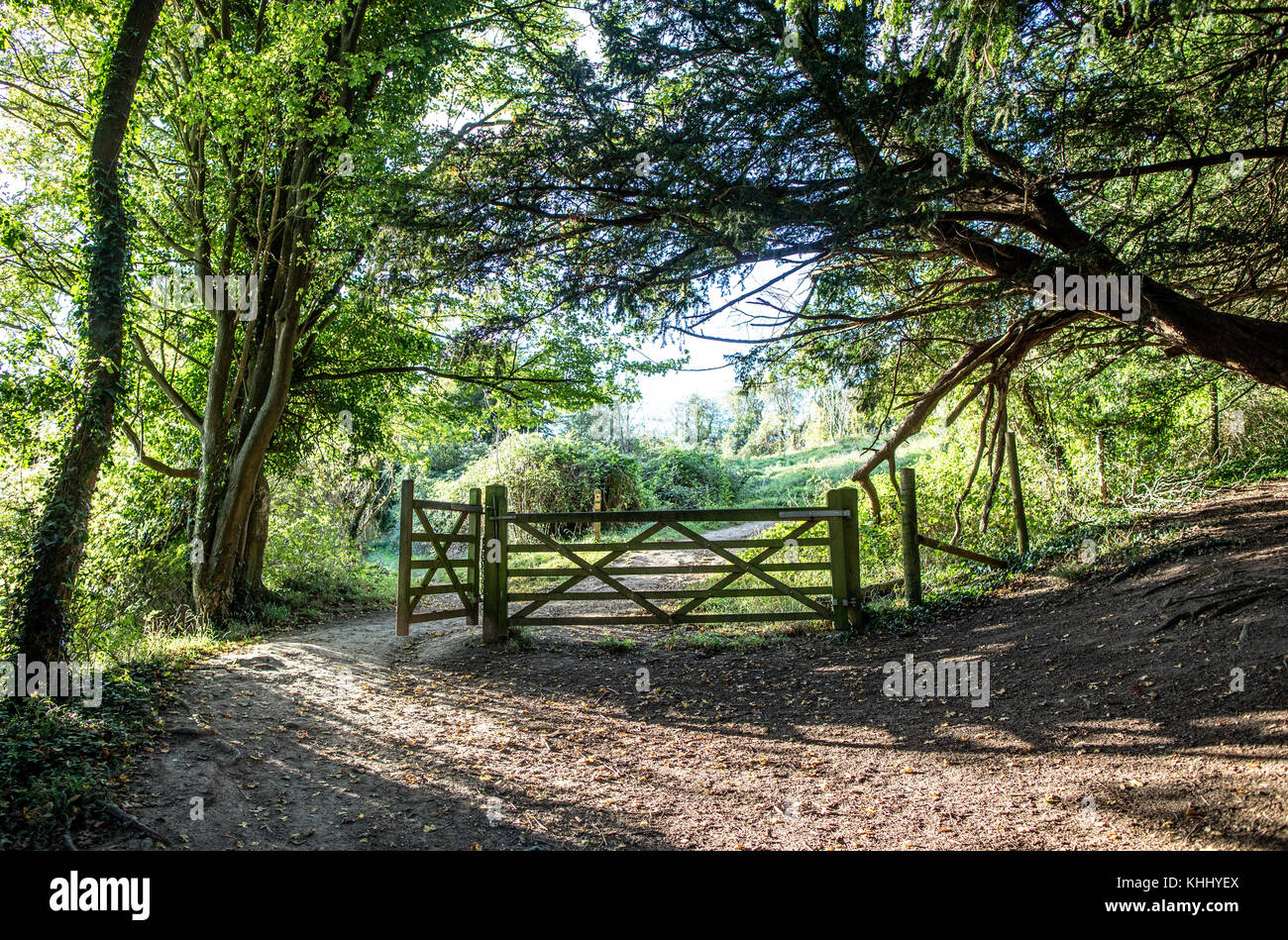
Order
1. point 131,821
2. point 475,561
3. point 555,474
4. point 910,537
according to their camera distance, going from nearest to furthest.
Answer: point 131,821 → point 910,537 → point 475,561 → point 555,474

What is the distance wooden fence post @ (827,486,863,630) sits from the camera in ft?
27.2

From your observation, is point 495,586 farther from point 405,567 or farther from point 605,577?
point 605,577

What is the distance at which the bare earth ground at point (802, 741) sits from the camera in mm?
3781

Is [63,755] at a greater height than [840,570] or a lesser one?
lesser

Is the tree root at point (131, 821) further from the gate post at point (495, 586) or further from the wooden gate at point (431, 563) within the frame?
the gate post at point (495, 586)

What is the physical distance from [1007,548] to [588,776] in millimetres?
7130

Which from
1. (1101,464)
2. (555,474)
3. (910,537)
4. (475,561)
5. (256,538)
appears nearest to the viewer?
(910,537)

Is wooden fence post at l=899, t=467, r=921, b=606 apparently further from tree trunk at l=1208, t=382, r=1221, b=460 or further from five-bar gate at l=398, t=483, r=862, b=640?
tree trunk at l=1208, t=382, r=1221, b=460

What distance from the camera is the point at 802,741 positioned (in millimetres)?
5457

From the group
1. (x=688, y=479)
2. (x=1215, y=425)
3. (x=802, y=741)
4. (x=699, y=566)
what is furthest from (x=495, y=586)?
(x=688, y=479)

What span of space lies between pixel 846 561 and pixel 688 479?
15.6 meters

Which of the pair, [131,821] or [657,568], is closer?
[131,821]
